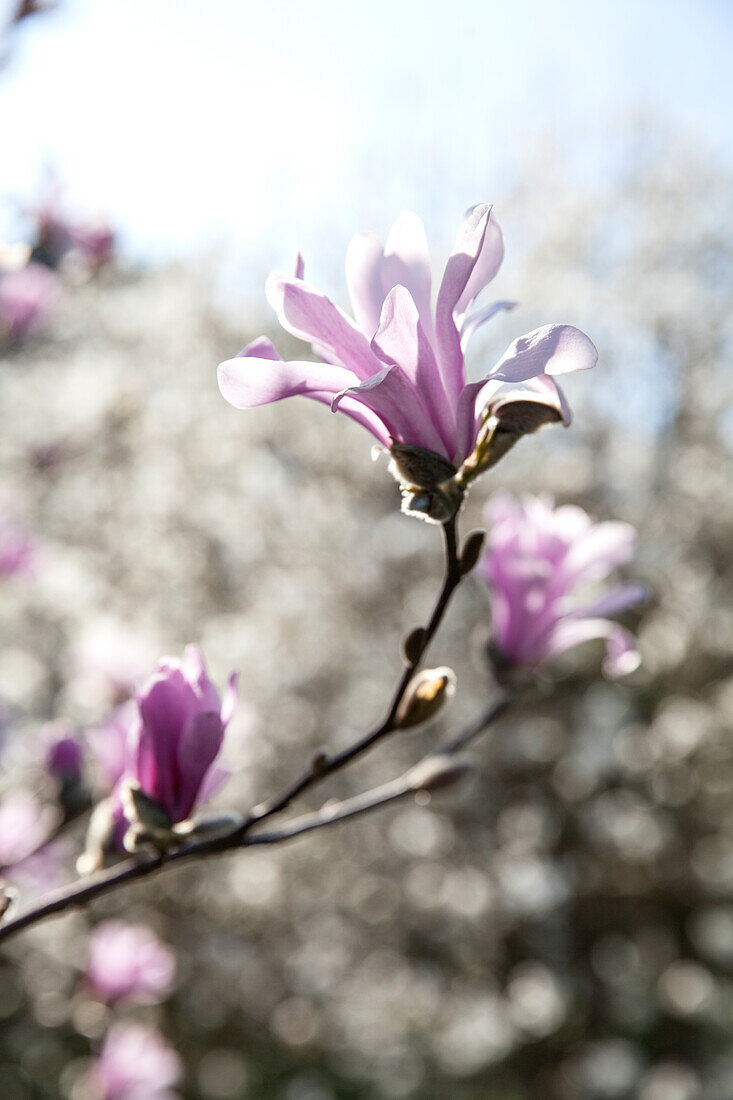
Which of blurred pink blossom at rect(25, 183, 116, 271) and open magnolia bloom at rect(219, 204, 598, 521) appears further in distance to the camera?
blurred pink blossom at rect(25, 183, 116, 271)

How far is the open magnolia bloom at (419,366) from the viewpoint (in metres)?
0.42

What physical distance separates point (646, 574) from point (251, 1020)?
222 cm

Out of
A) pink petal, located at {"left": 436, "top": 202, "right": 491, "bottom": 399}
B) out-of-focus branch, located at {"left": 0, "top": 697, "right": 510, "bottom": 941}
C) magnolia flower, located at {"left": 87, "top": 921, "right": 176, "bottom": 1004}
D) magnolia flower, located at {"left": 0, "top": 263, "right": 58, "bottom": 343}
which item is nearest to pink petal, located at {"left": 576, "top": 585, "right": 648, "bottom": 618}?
out-of-focus branch, located at {"left": 0, "top": 697, "right": 510, "bottom": 941}

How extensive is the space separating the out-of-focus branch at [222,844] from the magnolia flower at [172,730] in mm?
25

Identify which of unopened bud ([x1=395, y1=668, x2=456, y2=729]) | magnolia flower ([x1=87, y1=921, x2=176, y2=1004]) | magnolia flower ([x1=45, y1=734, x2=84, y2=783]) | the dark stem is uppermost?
the dark stem

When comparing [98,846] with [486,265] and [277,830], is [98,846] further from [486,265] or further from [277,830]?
[486,265]

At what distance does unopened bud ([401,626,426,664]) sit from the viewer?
48cm

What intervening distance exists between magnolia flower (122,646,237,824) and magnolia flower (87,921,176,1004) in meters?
0.96

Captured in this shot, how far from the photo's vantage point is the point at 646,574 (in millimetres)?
3451

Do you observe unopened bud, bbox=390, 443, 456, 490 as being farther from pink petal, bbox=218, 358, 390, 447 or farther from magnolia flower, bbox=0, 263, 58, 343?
magnolia flower, bbox=0, 263, 58, 343

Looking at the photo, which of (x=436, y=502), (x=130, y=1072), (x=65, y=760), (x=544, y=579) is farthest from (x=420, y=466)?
(x=130, y=1072)

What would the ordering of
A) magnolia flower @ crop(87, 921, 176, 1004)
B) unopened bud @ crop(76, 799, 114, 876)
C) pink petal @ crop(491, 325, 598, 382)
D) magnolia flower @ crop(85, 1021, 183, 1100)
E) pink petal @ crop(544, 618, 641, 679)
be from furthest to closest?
magnolia flower @ crop(85, 1021, 183, 1100) → magnolia flower @ crop(87, 921, 176, 1004) → pink petal @ crop(544, 618, 641, 679) → unopened bud @ crop(76, 799, 114, 876) → pink petal @ crop(491, 325, 598, 382)

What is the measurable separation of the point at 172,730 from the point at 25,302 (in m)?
1.16

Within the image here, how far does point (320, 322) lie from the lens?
1.43 ft
